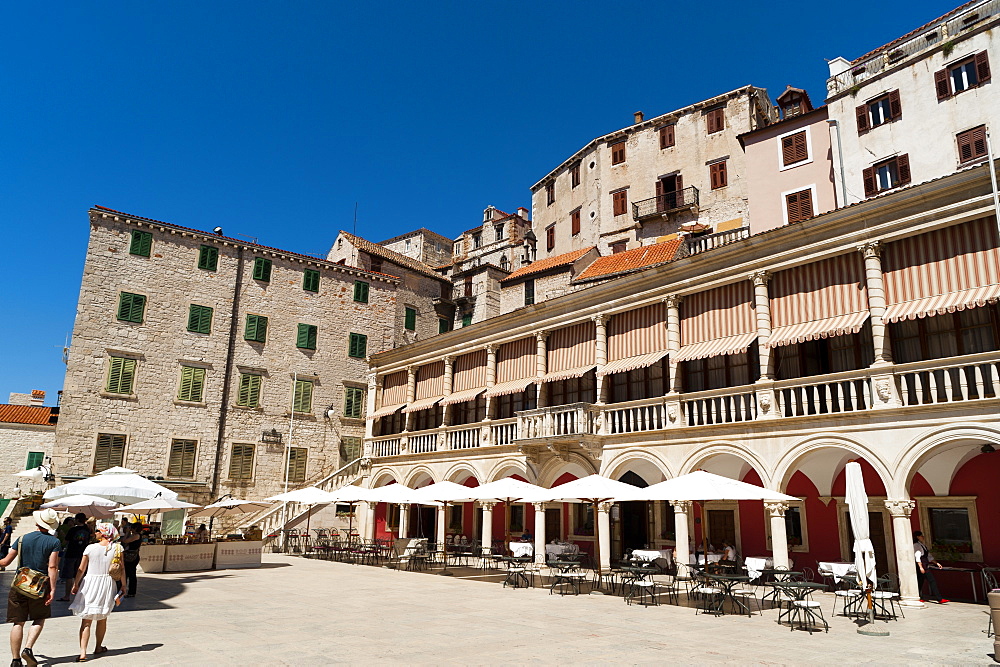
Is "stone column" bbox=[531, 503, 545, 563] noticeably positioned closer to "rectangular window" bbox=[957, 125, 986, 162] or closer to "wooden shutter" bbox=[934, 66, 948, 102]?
"rectangular window" bbox=[957, 125, 986, 162]

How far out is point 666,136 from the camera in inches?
1553

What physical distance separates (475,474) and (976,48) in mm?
22930

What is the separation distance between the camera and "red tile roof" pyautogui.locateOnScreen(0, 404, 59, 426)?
37.2m

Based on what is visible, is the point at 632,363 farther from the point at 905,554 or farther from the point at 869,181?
the point at 869,181

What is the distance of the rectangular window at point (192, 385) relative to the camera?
3174 centimetres

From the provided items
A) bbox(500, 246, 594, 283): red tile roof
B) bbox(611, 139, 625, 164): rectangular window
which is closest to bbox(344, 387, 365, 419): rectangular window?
bbox(500, 246, 594, 283): red tile roof

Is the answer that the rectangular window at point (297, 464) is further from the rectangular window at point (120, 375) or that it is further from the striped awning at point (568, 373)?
the striped awning at point (568, 373)

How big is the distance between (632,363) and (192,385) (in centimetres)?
2118

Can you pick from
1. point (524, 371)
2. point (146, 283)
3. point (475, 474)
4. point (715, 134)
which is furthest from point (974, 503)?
point (146, 283)

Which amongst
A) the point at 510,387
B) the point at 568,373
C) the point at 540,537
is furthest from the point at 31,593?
the point at 510,387

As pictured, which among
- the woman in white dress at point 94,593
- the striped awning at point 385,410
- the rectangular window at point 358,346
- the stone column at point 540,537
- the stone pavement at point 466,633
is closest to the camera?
the woman in white dress at point 94,593

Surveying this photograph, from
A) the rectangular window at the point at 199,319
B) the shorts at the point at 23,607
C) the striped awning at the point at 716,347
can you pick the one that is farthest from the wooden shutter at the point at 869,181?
the rectangular window at the point at 199,319

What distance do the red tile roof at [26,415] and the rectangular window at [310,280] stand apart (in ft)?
49.6

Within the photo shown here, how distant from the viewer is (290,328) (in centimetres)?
3494
